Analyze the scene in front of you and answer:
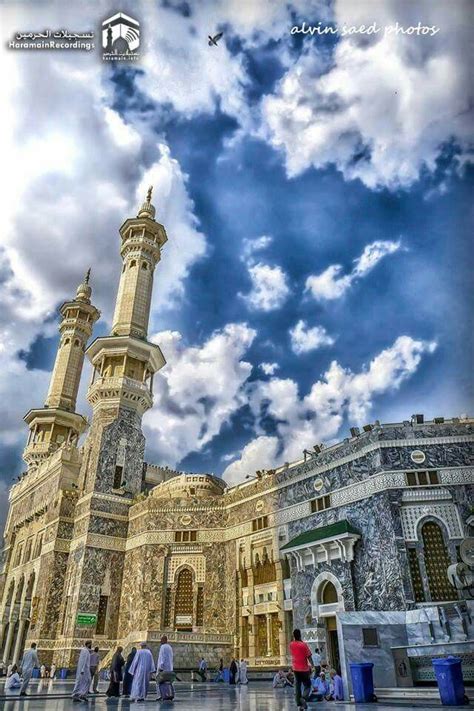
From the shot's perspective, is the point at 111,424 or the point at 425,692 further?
the point at 111,424

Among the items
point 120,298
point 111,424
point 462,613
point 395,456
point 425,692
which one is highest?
point 120,298

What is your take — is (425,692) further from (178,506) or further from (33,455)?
(33,455)

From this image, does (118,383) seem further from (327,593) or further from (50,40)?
(50,40)

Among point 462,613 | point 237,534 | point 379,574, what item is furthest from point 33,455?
point 462,613

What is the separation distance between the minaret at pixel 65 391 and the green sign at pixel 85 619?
17.1m

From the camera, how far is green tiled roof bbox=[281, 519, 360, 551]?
824 inches

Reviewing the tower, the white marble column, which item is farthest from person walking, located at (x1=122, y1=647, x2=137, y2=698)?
the tower

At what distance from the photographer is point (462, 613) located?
572 inches

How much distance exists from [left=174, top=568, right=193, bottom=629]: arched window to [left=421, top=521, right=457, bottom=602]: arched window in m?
13.4

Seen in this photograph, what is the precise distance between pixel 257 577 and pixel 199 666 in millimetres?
4653

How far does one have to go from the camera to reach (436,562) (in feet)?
62.6

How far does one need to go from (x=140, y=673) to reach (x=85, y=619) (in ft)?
57.1

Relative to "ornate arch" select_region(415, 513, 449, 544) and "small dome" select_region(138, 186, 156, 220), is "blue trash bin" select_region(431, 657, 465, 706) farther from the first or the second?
"small dome" select_region(138, 186, 156, 220)

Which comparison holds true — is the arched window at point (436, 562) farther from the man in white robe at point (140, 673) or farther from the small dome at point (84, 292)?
the small dome at point (84, 292)
